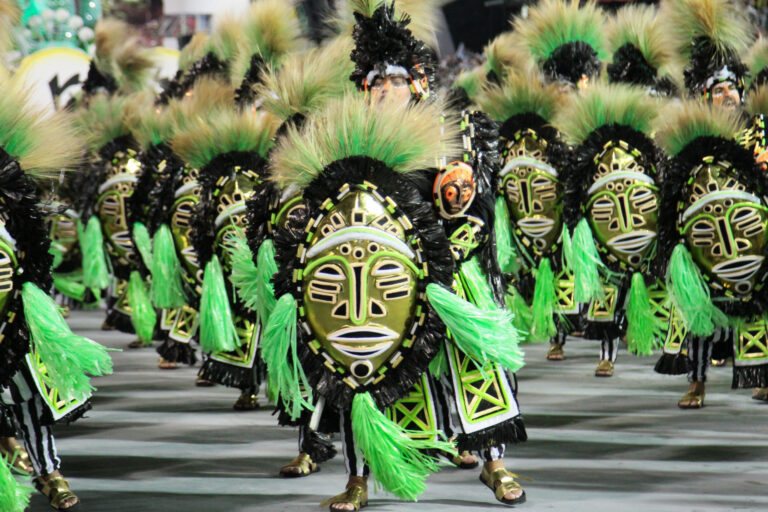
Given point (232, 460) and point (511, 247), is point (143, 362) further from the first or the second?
point (232, 460)

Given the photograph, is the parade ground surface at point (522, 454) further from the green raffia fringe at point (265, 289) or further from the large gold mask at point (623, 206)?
the large gold mask at point (623, 206)

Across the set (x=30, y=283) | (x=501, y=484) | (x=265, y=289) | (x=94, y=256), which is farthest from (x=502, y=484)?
(x=94, y=256)

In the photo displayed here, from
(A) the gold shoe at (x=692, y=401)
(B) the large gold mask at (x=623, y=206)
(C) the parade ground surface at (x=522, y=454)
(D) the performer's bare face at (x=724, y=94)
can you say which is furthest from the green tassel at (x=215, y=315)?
(D) the performer's bare face at (x=724, y=94)

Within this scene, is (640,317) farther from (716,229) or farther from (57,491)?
(57,491)

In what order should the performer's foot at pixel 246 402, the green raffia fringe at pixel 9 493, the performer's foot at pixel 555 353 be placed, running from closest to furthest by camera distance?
the green raffia fringe at pixel 9 493 < the performer's foot at pixel 246 402 < the performer's foot at pixel 555 353

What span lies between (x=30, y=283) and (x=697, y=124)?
3.05 meters

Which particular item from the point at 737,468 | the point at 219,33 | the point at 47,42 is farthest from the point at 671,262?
the point at 47,42

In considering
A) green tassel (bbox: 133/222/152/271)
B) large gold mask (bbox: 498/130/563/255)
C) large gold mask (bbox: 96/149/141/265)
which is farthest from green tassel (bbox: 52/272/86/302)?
large gold mask (bbox: 498/130/563/255)

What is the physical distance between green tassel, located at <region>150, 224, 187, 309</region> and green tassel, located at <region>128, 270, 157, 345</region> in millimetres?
1460

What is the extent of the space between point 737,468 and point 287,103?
2.25 metres

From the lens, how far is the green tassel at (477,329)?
3875mm

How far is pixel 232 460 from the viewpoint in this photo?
503 centimetres

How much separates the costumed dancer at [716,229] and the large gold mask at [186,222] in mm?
2204

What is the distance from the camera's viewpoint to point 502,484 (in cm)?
421
